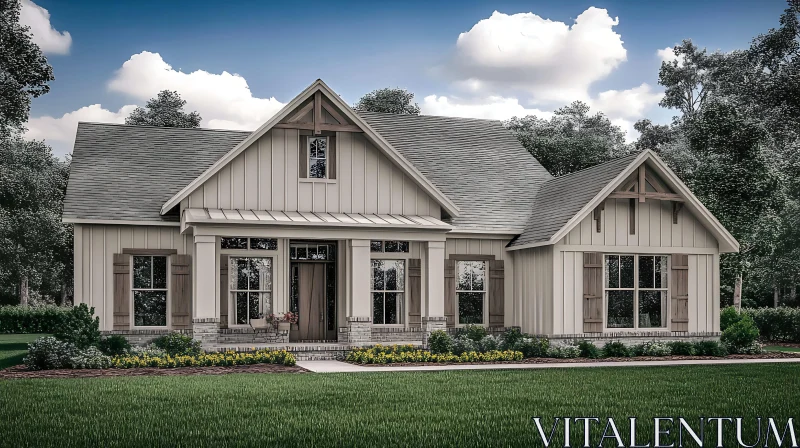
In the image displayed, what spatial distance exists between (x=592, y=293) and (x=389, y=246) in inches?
209

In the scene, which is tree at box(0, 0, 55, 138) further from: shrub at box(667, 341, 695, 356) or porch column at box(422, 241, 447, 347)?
shrub at box(667, 341, 695, 356)

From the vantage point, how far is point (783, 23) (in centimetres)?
4116

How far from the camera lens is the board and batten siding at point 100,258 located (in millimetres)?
21688

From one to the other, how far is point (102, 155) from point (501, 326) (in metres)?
11.6

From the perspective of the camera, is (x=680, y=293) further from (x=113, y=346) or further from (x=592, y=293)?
(x=113, y=346)

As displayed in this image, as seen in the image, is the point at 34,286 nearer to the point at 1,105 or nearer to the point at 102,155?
the point at 1,105

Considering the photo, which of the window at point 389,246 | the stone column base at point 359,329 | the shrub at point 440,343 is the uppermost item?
the window at point 389,246

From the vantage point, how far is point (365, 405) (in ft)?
41.8

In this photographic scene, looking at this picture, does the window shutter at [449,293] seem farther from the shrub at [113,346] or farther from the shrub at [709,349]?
the shrub at [113,346]

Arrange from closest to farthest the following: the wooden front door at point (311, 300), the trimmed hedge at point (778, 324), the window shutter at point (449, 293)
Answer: the wooden front door at point (311, 300), the window shutter at point (449, 293), the trimmed hedge at point (778, 324)

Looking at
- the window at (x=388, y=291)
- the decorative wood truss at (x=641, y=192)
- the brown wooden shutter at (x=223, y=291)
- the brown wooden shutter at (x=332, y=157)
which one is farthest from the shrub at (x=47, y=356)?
the decorative wood truss at (x=641, y=192)

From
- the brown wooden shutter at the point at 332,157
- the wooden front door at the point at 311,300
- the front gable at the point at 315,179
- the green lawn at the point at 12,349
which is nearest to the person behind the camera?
the green lawn at the point at 12,349

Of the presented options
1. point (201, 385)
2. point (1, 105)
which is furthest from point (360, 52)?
point (201, 385)

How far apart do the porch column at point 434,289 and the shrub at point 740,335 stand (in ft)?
25.1
